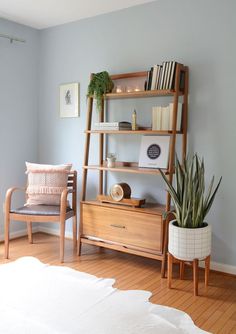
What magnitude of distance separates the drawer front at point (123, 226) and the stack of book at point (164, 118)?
0.79 meters

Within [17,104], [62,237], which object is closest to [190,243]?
[62,237]

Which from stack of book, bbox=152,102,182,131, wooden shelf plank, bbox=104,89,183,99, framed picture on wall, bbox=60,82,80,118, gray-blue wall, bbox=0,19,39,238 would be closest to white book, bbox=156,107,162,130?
stack of book, bbox=152,102,182,131

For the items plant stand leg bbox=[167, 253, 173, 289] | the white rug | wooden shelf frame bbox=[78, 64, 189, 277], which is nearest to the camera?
the white rug

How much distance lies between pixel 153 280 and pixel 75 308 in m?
0.81

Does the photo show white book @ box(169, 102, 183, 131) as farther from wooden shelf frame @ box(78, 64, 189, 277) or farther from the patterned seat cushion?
the patterned seat cushion

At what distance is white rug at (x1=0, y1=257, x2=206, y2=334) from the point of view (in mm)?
2221

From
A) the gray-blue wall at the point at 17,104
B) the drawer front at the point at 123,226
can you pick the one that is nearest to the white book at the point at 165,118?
the drawer front at the point at 123,226

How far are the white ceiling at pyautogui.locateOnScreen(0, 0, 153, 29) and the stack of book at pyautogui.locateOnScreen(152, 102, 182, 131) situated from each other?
1112 mm

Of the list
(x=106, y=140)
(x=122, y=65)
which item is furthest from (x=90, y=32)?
(x=106, y=140)

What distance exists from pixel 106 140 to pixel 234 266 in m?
1.78

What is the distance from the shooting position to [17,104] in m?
4.25

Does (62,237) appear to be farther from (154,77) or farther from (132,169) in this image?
(154,77)

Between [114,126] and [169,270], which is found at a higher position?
[114,126]

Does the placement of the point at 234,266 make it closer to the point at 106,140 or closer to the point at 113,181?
the point at 113,181
